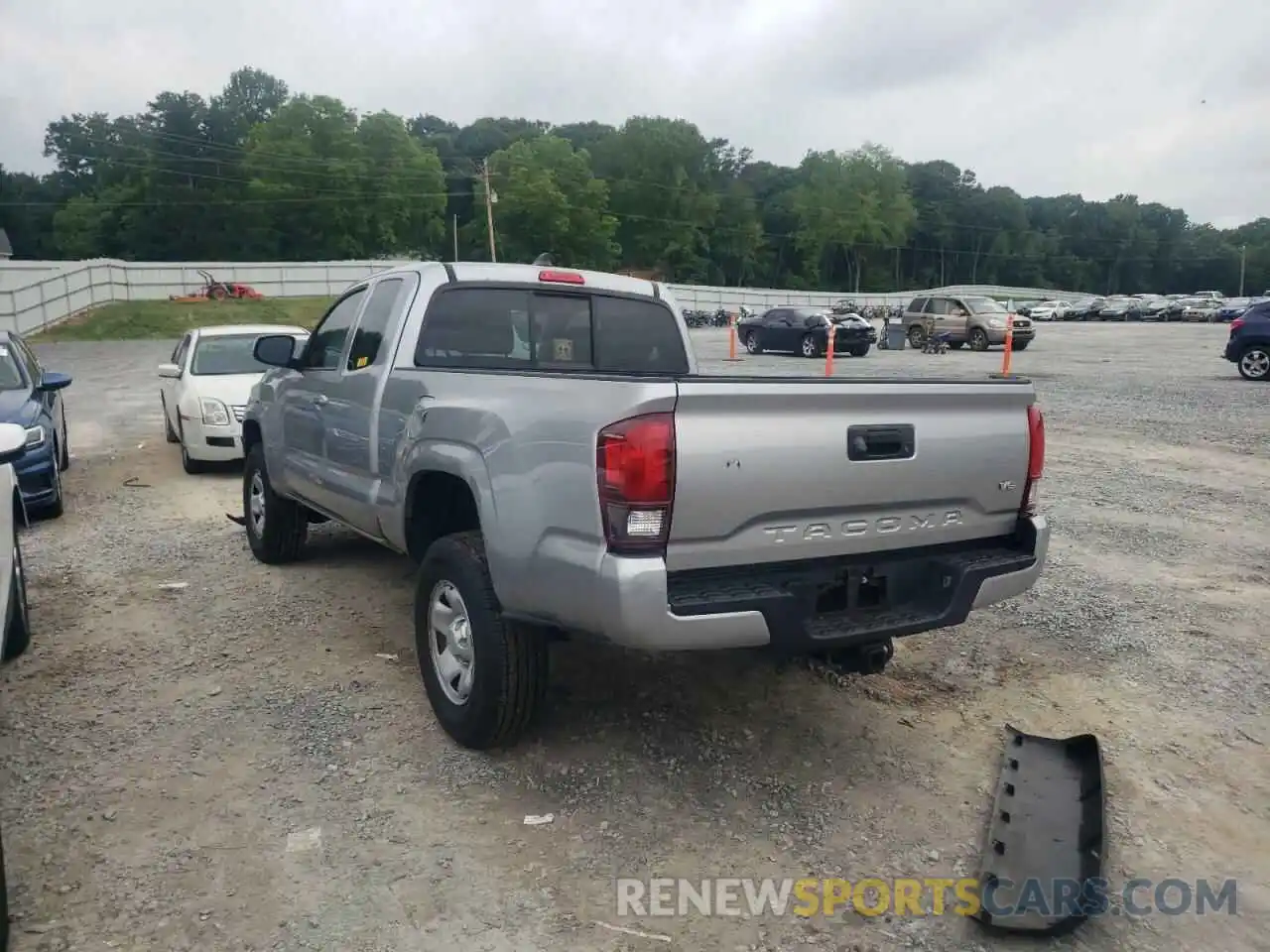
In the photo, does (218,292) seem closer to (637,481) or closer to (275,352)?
(275,352)

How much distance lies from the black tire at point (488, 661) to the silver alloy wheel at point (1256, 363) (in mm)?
20017

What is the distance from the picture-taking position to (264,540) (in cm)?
654

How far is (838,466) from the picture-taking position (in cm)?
333

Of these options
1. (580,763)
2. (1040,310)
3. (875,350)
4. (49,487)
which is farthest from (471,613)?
(1040,310)

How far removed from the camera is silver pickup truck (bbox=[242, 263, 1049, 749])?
3080 millimetres

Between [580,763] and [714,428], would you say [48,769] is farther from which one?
[714,428]

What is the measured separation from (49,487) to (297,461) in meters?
3.76

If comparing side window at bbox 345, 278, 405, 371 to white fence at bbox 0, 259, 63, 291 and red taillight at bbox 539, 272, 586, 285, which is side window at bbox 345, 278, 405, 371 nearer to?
red taillight at bbox 539, 272, 586, 285

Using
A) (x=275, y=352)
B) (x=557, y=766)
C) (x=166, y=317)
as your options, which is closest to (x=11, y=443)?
(x=275, y=352)

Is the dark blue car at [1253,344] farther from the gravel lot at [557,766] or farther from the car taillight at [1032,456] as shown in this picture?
the car taillight at [1032,456]

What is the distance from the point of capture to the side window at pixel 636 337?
207 inches

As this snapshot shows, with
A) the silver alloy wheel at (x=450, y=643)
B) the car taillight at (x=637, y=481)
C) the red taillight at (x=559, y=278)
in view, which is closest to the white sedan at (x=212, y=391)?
the red taillight at (x=559, y=278)

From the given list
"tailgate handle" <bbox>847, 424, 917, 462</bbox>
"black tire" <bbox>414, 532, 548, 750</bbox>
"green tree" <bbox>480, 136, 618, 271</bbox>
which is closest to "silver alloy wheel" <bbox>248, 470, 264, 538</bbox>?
"black tire" <bbox>414, 532, 548, 750</bbox>

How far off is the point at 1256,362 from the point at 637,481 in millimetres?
20351
